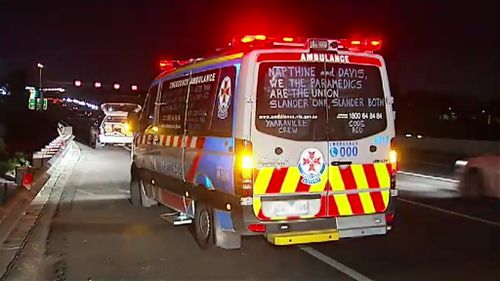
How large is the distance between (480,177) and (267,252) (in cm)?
653

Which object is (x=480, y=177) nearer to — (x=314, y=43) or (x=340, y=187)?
(x=340, y=187)

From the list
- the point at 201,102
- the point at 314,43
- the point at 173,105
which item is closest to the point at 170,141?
the point at 173,105

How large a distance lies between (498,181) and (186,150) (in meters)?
6.84

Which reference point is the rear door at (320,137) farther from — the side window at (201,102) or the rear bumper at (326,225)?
the side window at (201,102)

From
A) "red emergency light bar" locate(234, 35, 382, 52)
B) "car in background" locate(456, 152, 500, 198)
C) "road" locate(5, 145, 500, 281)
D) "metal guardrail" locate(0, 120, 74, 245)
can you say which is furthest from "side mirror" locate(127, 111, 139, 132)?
"car in background" locate(456, 152, 500, 198)

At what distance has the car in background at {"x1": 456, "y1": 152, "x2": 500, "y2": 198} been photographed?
44.1 ft

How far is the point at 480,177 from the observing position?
1381cm

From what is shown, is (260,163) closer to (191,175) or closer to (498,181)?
(191,175)

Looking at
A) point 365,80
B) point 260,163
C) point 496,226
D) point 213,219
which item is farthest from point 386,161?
point 496,226

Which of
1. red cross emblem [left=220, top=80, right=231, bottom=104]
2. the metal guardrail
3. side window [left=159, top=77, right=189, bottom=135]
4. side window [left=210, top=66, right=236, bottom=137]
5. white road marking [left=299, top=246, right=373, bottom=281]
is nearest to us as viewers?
white road marking [left=299, top=246, right=373, bottom=281]

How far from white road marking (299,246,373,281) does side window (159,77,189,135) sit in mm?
2285

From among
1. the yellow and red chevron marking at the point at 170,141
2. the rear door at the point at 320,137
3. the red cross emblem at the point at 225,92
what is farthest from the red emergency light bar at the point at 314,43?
the yellow and red chevron marking at the point at 170,141

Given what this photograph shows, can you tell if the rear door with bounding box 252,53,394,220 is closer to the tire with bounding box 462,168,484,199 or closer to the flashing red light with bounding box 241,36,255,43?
the flashing red light with bounding box 241,36,255,43

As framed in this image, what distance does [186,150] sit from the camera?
919cm
